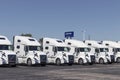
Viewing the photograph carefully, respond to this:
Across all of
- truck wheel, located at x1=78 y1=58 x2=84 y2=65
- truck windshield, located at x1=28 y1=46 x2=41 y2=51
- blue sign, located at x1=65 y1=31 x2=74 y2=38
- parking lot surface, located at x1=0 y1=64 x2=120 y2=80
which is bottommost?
parking lot surface, located at x1=0 y1=64 x2=120 y2=80

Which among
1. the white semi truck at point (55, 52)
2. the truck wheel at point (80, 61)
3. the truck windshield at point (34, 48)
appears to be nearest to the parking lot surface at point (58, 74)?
the truck windshield at point (34, 48)

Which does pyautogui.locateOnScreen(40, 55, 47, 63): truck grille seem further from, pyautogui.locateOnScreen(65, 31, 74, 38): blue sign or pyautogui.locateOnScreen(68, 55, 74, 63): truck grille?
pyautogui.locateOnScreen(65, 31, 74, 38): blue sign

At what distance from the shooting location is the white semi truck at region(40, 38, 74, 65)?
4284 cm

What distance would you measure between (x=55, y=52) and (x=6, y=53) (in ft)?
26.4

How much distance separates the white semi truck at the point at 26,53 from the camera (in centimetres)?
3966

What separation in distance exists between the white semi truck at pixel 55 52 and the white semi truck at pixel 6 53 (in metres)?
5.97

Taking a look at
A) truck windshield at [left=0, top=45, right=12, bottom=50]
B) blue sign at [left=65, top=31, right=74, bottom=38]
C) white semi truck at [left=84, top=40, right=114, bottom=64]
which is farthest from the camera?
blue sign at [left=65, top=31, right=74, bottom=38]

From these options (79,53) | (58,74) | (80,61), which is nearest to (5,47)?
(79,53)

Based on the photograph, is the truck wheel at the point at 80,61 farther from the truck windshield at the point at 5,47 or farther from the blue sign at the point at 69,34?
the blue sign at the point at 69,34

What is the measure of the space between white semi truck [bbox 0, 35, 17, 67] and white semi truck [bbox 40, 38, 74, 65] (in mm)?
5969

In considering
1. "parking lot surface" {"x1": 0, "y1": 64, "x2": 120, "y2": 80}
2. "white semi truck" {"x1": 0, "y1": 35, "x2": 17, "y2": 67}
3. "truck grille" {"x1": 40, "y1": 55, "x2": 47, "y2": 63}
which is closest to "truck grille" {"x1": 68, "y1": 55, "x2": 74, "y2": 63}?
"truck grille" {"x1": 40, "y1": 55, "x2": 47, "y2": 63}

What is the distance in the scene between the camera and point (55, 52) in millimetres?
42906

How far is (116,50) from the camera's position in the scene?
52.5 metres

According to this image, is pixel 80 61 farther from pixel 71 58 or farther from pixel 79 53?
pixel 71 58
